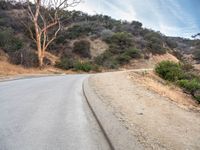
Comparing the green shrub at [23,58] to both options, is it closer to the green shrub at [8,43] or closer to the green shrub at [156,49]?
the green shrub at [8,43]

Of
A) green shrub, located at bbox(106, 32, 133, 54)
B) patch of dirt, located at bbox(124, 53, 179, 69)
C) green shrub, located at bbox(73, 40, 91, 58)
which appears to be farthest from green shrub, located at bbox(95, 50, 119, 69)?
green shrub, located at bbox(106, 32, 133, 54)

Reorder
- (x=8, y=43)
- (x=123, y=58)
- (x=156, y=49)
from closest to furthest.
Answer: (x=8, y=43)
(x=123, y=58)
(x=156, y=49)

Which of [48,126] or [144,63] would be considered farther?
[144,63]

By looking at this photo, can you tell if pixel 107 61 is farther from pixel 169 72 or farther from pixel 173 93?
pixel 173 93

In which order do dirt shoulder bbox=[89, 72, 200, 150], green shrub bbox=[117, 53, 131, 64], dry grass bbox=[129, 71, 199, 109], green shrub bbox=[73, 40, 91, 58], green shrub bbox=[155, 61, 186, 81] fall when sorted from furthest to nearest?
green shrub bbox=[117, 53, 131, 64], green shrub bbox=[73, 40, 91, 58], green shrub bbox=[155, 61, 186, 81], dry grass bbox=[129, 71, 199, 109], dirt shoulder bbox=[89, 72, 200, 150]

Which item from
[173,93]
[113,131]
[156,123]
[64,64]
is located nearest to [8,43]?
[64,64]

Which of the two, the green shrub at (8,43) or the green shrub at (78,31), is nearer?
the green shrub at (8,43)

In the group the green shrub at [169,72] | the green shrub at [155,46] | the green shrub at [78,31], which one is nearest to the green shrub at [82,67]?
the green shrub at [169,72]

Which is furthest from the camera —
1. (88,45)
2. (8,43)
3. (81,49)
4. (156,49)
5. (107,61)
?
(156,49)

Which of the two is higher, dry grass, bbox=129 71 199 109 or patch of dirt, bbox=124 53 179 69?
patch of dirt, bbox=124 53 179 69

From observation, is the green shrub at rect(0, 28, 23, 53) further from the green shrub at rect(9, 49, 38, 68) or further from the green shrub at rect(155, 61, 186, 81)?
the green shrub at rect(155, 61, 186, 81)

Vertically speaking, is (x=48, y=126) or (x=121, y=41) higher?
(x=121, y=41)

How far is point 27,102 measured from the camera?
A: 9930 millimetres

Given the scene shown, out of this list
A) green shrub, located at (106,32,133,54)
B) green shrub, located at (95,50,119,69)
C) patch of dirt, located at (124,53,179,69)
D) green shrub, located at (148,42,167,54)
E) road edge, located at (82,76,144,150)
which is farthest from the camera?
green shrub, located at (148,42,167,54)
